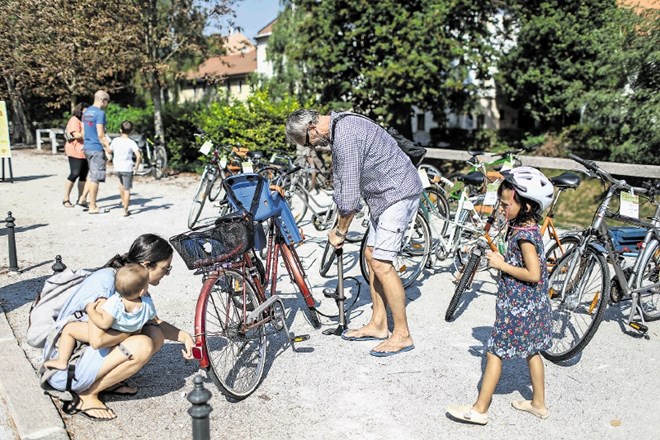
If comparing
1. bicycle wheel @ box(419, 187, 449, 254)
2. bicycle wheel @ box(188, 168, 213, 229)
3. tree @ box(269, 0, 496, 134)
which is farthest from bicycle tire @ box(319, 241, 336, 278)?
tree @ box(269, 0, 496, 134)

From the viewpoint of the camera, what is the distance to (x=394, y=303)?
4.53 meters

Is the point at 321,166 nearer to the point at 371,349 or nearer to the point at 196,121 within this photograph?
the point at 196,121

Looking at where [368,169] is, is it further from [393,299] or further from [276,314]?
[276,314]

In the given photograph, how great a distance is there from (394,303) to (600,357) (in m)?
1.63

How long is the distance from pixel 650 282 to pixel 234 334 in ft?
12.3

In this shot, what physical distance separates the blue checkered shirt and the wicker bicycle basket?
0.76m

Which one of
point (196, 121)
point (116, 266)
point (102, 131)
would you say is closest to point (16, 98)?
point (196, 121)

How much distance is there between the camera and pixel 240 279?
3867 mm

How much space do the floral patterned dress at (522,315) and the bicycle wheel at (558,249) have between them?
1309mm

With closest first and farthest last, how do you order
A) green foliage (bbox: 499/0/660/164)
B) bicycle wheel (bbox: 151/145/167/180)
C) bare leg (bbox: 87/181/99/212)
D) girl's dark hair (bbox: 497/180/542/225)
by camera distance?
girl's dark hair (bbox: 497/180/542/225) → bare leg (bbox: 87/181/99/212) → green foliage (bbox: 499/0/660/164) → bicycle wheel (bbox: 151/145/167/180)

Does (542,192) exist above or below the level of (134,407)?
above

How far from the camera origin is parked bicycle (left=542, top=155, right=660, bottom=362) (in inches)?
173

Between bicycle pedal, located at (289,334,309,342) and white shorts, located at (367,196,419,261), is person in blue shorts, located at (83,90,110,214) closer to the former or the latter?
bicycle pedal, located at (289,334,309,342)

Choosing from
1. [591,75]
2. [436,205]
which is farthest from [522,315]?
[591,75]
